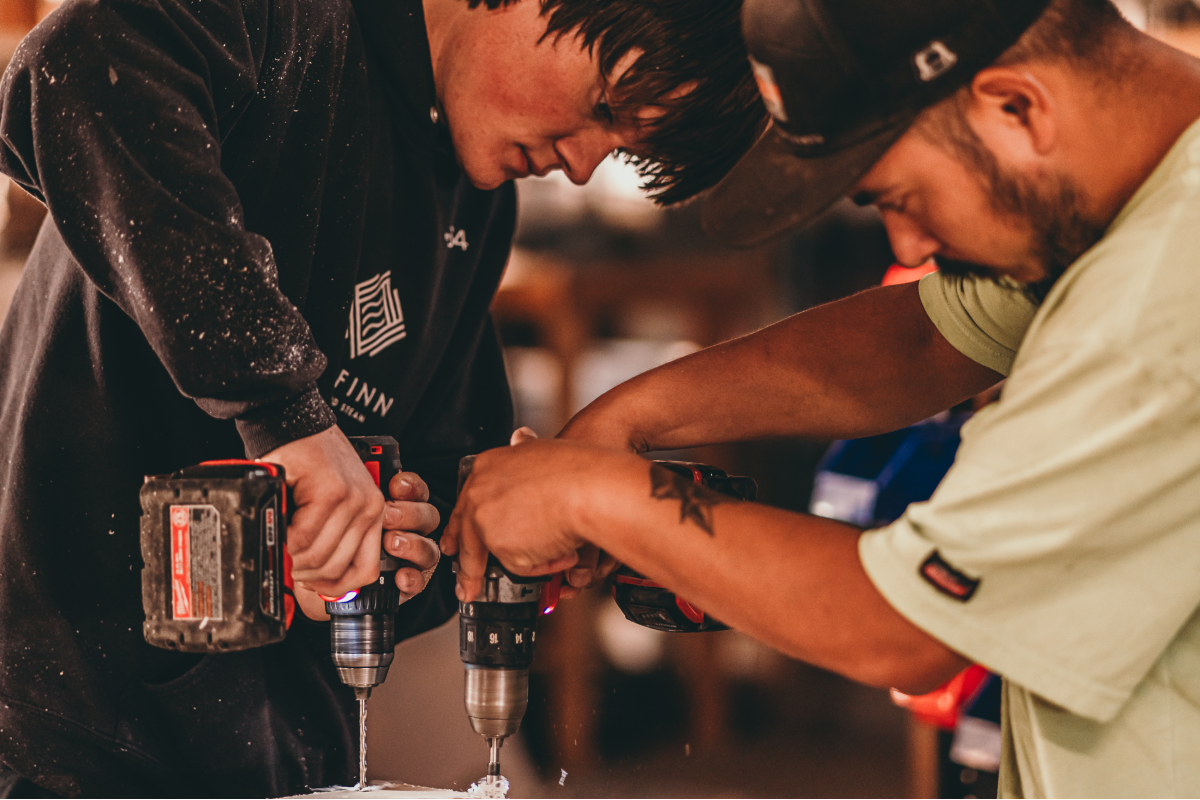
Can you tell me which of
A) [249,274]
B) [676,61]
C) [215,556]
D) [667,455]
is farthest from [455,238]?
[667,455]

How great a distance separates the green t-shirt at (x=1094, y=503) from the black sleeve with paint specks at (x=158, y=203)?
0.55m

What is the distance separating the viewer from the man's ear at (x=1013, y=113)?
706mm

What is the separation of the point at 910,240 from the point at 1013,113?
0.46ft

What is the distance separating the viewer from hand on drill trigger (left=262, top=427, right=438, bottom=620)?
33.8 inches

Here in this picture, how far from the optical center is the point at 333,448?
34.9 inches

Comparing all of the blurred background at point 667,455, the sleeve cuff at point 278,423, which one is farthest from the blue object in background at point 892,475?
the sleeve cuff at point 278,423

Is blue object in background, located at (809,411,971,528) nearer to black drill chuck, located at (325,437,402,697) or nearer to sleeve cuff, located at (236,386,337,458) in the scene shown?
black drill chuck, located at (325,437,402,697)

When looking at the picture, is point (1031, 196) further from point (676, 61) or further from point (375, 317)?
point (375, 317)

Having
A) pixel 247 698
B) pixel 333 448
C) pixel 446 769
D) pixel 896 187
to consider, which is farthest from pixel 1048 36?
pixel 446 769

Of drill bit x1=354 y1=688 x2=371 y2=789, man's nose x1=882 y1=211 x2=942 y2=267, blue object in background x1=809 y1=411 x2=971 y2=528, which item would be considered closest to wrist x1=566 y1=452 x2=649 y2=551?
man's nose x1=882 y1=211 x2=942 y2=267

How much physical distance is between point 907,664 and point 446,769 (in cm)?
172

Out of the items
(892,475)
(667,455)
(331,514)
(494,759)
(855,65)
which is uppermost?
(855,65)

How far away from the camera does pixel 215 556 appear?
800 mm

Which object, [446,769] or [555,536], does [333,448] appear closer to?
[555,536]
